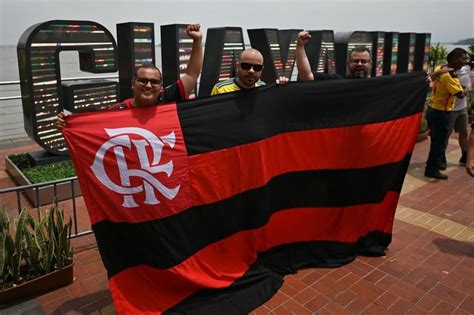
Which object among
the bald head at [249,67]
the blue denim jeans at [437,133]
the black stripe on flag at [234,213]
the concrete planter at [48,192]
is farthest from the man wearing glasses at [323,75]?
the concrete planter at [48,192]

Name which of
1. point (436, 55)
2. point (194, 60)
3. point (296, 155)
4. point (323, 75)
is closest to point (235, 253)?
point (296, 155)

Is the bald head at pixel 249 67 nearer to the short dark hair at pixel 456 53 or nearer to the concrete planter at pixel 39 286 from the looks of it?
the concrete planter at pixel 39 286

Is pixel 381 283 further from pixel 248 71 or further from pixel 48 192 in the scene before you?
pixel 48 192

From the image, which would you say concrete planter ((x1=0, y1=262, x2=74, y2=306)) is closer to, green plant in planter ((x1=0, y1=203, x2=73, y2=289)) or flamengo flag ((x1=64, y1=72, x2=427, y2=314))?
green plant in planter ((x1=0, y1=203, x2=73, y2=289))

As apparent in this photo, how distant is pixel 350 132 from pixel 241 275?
5.64 feet

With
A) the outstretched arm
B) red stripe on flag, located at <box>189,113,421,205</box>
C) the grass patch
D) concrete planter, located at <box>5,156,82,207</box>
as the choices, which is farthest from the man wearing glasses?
the grass patch

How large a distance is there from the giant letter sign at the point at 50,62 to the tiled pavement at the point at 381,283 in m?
2.75

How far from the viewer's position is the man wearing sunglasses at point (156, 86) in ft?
9.78

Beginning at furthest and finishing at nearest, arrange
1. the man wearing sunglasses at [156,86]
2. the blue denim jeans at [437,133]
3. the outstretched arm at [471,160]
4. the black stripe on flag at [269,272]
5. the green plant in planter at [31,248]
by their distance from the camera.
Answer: the blue denim jeans at [437,133]
the outstretched arm at [471,160]
the green plant in planter at [31,248]
the black stripe on flag at [269,272]
the man wearing sunglasses at [156,86]

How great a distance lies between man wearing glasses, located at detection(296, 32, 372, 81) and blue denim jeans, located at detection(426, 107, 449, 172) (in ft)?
10.1

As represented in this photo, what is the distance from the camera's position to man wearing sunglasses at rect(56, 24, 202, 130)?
298 centimetres

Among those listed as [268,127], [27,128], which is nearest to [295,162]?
[268,127]

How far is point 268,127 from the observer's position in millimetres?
3588

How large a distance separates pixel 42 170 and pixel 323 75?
4.82 meters
